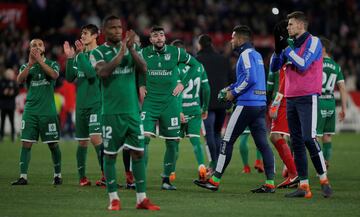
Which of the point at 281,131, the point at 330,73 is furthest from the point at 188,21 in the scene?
the point at 281,131

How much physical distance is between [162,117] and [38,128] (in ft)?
7.47

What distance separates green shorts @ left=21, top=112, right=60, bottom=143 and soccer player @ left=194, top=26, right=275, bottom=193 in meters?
2.88

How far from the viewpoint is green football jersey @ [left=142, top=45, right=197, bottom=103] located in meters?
14.0

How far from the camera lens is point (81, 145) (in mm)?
14805

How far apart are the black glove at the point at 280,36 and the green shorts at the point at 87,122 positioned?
3226 mm

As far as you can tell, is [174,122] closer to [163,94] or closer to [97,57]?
[163,94]

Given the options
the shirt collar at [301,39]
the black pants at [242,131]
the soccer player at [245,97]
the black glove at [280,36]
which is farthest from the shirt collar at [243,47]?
the shirt collar at [301,39]

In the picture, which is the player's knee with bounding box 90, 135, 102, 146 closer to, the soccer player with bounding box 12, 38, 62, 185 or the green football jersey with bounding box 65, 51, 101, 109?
the green football jersey with bounding box 65, 51, 101, 109

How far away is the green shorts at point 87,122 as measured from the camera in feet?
47.5

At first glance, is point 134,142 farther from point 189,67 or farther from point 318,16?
point 318,16

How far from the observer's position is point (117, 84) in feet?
37.0

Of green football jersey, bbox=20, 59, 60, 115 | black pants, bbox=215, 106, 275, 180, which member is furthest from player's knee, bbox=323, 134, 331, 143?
green football jersey, bbox=20, 59, 60, 115

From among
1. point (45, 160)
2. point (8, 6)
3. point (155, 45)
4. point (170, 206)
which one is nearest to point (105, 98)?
point (170, 206)

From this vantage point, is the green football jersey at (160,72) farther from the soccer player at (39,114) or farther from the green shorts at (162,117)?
the soccer player at (39,114)
